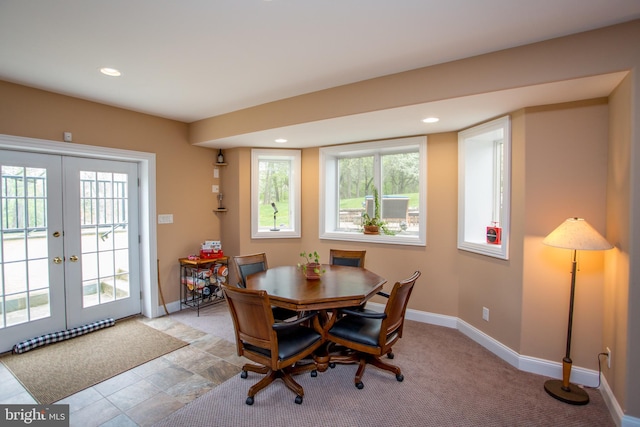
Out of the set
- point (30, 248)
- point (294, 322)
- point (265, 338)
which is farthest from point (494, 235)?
point (30, 248)

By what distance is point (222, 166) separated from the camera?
479cm

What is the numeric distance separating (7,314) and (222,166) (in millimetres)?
2913

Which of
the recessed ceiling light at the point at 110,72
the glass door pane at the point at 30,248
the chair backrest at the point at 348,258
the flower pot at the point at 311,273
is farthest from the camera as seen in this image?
the chair backrest at the point at 348,258

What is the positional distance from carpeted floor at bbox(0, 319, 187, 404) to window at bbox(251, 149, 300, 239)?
1.97 meters

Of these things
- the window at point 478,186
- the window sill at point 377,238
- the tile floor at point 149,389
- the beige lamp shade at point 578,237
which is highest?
the window at point 478,186

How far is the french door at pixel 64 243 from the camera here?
10.1 ft

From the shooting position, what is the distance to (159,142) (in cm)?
408

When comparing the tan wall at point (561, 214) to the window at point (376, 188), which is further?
the window at point (376, 188)

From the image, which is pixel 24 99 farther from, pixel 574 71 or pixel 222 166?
pixel 574 71

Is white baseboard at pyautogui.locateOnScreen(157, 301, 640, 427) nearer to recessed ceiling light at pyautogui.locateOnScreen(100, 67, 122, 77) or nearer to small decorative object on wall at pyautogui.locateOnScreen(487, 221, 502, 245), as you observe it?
small decorative object on wall at pyautogui.locateOnScreen(487, 221, 502, 245)

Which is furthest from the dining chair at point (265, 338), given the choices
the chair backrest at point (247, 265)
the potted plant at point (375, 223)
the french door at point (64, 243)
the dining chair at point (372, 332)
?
the french door at point (64, 243)

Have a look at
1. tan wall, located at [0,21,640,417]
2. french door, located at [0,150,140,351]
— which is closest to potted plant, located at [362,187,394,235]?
tan wall, located at [0,21,640,417]

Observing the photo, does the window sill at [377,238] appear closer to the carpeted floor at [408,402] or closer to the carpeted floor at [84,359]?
the carpeted floor at [408,402]

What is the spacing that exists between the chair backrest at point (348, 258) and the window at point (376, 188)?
56 cm
